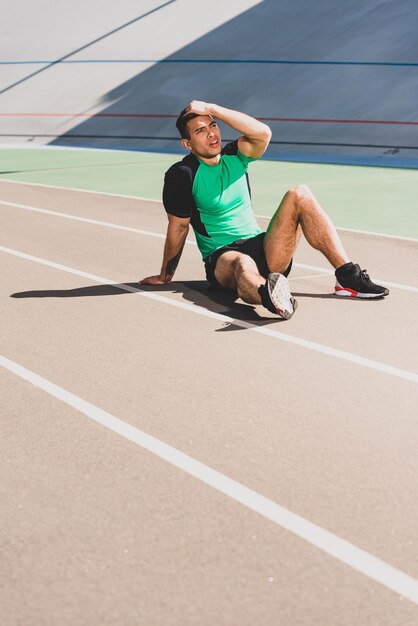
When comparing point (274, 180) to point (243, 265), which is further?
point (274, 180)

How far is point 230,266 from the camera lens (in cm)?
743

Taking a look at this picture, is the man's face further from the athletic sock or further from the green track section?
the green track section

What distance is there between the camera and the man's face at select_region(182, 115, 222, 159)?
287 inches

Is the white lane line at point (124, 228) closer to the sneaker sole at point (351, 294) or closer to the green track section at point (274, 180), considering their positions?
the sneaker sole at point (351, 294)

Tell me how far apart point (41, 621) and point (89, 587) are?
0.25m

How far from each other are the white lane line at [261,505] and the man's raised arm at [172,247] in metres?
2.41

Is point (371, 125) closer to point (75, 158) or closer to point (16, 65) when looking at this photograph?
point (75, 158)

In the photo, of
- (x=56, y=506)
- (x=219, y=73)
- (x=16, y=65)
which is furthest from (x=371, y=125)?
(x=56, y=506)

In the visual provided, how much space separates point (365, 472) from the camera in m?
4.35

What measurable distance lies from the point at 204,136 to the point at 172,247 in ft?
3.17

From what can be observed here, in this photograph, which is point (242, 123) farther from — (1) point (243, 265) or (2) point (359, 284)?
(2) point (359, 284)

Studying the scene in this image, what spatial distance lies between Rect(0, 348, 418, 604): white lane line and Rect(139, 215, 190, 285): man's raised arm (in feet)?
7.91

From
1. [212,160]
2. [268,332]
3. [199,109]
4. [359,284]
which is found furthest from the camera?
[359,284]

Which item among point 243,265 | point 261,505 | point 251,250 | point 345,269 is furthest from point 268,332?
point 261,505
